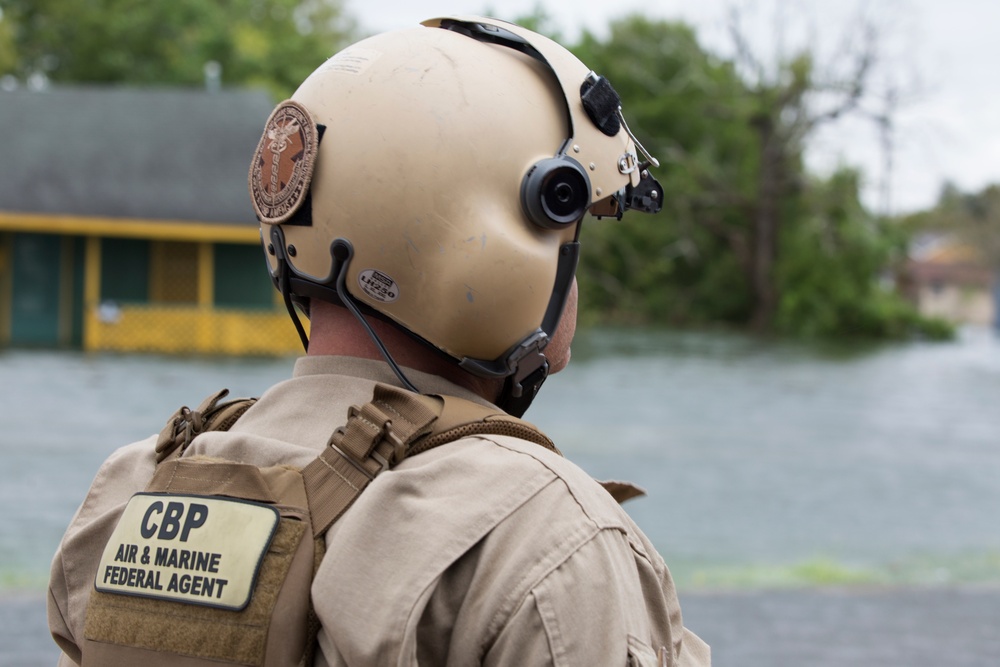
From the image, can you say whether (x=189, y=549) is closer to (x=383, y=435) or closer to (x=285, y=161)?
(x=383, y=435)

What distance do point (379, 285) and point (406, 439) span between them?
0.28 meters

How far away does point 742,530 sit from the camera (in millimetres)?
8562

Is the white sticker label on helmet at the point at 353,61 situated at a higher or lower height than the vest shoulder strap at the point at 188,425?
higher

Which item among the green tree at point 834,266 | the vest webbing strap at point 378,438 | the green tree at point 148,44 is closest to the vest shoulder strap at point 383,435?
the vest webbing strap at point 378,438

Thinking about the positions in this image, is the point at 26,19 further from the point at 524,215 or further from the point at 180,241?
Answer: the point at 524,215

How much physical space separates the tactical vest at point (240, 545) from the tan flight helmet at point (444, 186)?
17 cm

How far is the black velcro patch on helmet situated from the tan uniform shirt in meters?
0.52

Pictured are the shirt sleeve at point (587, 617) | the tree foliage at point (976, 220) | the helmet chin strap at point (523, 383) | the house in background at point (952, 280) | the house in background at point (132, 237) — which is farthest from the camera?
the house in background at point (952, 280)

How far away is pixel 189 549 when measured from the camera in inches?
55.0

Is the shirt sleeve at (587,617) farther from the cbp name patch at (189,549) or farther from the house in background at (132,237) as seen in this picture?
the house in background at (132,237)

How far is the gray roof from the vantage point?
23.9 m

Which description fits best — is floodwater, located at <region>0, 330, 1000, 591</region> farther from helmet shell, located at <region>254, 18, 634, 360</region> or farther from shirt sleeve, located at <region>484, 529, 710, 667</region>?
shirt sleeve, located at <region>484, 529, 710, 667</region>

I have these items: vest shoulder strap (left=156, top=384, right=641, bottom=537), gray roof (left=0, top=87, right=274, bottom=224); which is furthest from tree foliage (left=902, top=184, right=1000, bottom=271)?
vest shoulder strap (left=156, top=384, right=641, bottom=537)

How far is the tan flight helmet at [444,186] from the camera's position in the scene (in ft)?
5.06
